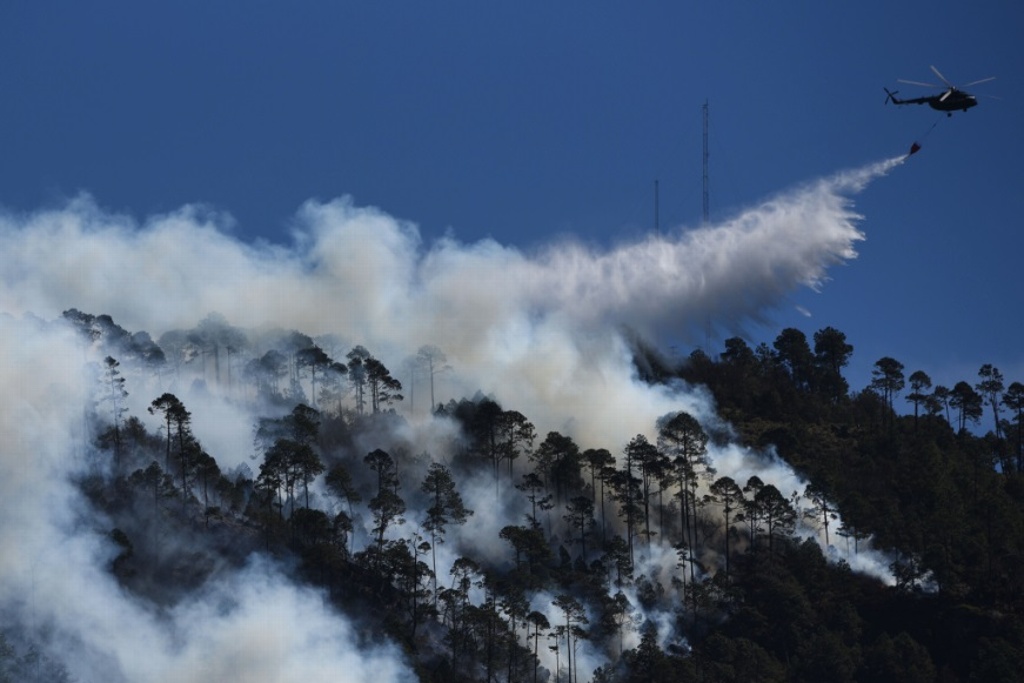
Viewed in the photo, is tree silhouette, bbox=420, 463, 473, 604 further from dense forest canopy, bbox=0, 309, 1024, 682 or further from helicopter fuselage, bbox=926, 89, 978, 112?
helicopter fuselage, bbox=926, 89, 978, 112

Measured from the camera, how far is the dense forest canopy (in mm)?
144750

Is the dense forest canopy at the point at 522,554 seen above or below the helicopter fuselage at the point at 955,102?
below

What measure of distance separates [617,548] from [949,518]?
3450cm

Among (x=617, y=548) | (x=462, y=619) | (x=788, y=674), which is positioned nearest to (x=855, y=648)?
(x=788, y=674)

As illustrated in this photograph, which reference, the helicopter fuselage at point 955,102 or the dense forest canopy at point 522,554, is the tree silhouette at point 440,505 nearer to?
the dense forest canopy at point 522,554

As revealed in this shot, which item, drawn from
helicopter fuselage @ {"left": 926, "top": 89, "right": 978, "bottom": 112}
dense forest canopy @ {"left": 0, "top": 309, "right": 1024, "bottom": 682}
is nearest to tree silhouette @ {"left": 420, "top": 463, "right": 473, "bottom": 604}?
dense forest canopy @ {"left": 0, "top": 309, "right": 1024, "bottom": 682}

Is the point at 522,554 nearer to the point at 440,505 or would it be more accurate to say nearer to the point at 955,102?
the point at 440,505

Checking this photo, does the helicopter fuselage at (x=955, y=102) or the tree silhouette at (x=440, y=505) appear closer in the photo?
the helicopter fuselage at (x=955, y=102)

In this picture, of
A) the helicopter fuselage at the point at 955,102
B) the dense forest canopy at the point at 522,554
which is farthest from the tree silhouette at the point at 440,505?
the helicopter fuselage at the point at 955,102

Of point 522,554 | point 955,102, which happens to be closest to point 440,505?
point 522,554

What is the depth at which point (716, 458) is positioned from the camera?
193000 mm

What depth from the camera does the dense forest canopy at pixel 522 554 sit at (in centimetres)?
14475

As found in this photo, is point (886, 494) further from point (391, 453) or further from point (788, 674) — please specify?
point (391, 453)

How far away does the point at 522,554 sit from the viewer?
16350cm
